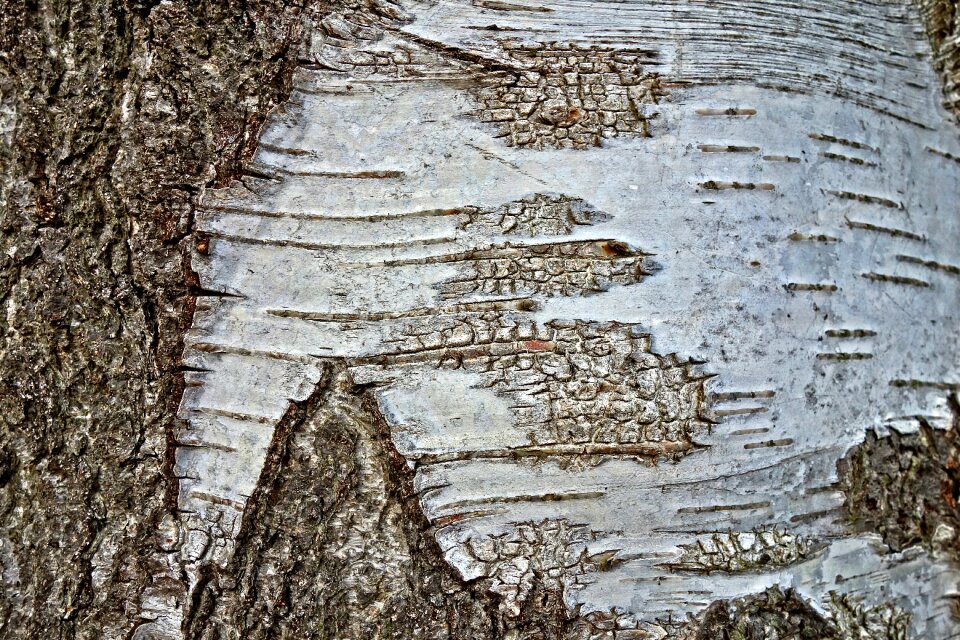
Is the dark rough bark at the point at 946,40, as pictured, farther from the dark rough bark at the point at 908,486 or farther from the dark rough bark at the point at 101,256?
the dark rough bark at the point at 101,256

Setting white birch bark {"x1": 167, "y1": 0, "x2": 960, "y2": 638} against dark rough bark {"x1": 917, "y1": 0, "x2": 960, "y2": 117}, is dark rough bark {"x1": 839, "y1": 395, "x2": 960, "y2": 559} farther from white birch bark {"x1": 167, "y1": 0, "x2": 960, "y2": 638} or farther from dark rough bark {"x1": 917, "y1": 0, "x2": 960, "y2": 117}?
dark rough bark {"x1": 917, "y1": 0, "x2": 960, "y2": 117}

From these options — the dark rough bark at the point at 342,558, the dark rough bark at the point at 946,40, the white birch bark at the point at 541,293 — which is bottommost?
the dark rough bark at the point at 342,558

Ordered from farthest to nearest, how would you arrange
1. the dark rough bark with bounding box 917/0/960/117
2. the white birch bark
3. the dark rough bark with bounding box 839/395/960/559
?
1. the dark rough bark with bounding box 917/0/960/117
2. the dark rough bark with bounding box 839/395/960/559
3. the white birch bark

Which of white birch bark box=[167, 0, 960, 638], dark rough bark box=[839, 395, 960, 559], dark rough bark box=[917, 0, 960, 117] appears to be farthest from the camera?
dark rough bark box=[917, 0, 960, 117]

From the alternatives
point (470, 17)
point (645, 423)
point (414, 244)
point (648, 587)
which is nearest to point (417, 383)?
point (414, 244)

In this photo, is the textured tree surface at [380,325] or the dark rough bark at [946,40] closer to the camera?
the textured tree surface at [380,325]

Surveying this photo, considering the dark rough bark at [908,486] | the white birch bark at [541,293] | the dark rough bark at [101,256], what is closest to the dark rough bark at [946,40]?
the white birch bark at [541,293]

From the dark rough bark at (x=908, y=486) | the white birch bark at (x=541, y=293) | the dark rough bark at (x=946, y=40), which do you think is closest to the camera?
the white birch bark at (x=541, y=293)

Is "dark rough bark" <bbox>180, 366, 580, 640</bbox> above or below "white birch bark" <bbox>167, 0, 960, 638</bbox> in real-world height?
below

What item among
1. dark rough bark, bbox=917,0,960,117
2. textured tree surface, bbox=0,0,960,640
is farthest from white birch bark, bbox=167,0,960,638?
dark rough bark, bbox=917,0,960,117
